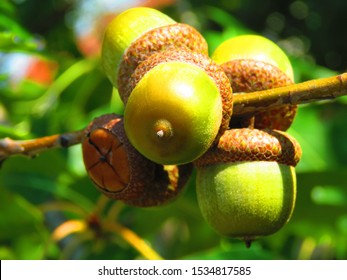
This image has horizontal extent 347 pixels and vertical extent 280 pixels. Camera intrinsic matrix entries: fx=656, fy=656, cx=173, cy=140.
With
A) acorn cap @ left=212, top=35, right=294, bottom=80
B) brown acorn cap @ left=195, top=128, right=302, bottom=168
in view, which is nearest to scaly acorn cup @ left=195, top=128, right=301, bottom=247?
brown acorn cap @ left=195, top=128, right=302, bottom=168

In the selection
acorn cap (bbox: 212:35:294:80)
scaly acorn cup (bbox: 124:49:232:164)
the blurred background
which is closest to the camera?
scaly acorn cup (bbox: 124:49:232:164)

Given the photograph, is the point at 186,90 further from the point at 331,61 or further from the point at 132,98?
the point at 331,61

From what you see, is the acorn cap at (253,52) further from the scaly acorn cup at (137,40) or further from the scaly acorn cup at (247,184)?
the scaly acorn cup at (247,184)

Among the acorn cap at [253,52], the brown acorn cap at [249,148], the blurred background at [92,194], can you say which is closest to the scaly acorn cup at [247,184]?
the brown acorn cap at [249,148]

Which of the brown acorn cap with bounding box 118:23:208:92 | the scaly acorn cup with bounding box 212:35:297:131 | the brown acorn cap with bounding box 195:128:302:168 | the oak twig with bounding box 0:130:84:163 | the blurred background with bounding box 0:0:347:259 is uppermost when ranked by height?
the brown acorn cap with bounding box 118:23:208:92

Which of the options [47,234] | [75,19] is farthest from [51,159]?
[75,19]

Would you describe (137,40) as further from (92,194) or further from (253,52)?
(92,194)

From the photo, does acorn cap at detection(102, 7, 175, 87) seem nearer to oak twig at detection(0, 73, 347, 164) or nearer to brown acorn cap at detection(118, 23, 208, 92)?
brown acorn cap at detection(118, 23, 208, 92)
